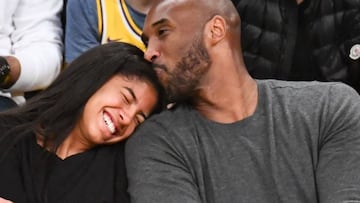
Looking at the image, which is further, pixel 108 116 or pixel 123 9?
pixel 123 9

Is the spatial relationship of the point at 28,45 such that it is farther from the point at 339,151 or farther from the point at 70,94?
the point at 339,151

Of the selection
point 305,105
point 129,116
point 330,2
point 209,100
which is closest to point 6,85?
point 129,116

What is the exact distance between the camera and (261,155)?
4.61 ft

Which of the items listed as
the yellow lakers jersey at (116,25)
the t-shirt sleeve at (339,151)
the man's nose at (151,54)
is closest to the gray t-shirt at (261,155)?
the t-shirt sleeve at (339,151)

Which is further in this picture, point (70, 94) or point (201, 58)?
point (70, 94)

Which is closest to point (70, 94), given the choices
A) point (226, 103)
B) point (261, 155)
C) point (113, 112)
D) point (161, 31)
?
point (113, 112)

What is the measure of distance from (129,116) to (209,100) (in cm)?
20

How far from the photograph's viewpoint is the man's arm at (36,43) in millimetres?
1866

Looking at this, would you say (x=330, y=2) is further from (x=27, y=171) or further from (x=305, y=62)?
(x=27, y=171)

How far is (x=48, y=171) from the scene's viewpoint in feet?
4.78

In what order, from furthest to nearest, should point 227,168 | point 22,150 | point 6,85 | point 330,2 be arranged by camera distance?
point 330,2
point 6,85
point 22,150
point 227,168

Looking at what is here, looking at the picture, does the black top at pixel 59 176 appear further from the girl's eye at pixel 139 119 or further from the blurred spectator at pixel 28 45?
the blurred spectator at pixel 28 45

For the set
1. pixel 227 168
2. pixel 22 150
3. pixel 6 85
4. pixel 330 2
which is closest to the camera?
pixel 227 168

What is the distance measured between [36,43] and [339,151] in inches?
40.9
